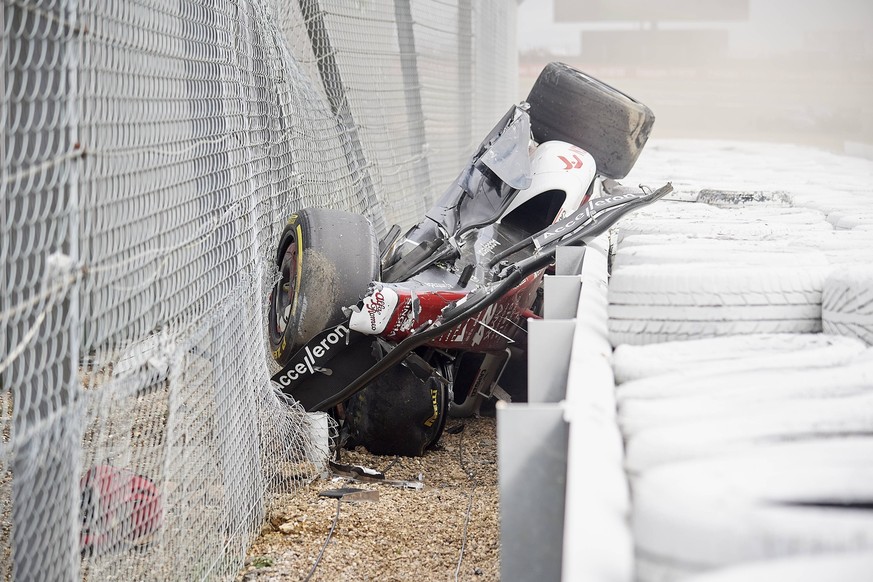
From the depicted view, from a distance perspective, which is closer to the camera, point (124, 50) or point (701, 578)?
point (701, 578)

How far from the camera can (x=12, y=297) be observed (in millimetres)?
1930

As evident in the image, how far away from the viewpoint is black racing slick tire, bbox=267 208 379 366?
13.5 ft

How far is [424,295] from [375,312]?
0.78 feet

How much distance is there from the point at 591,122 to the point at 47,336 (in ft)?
15.8

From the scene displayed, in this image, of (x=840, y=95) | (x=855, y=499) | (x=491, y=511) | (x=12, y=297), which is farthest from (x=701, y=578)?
(x=840, y=95)

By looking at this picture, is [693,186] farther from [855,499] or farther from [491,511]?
[855,499]

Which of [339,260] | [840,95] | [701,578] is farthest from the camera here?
[840,95]

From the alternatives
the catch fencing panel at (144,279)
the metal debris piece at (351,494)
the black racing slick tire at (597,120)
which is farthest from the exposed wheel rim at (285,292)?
the black racing slick tire at (597,120)

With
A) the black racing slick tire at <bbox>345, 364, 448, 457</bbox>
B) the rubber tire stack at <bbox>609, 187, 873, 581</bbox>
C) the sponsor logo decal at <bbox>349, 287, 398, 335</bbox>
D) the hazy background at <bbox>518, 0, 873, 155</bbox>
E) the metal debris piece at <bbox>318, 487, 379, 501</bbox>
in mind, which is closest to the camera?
the rubber tire stack at <bbox>609, 187, 873, 581</bbox>

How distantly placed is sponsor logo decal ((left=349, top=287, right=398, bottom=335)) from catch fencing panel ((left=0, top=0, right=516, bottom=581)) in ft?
1.44

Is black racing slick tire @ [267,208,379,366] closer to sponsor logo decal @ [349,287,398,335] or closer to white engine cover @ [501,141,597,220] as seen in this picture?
sponsor logo decal @ [349,287,398,335]

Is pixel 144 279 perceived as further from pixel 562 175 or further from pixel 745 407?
pixel 562 175

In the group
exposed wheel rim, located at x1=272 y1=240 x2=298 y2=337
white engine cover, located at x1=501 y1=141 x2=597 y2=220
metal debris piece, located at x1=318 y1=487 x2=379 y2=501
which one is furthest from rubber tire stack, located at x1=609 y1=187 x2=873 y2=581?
white engine cover, located at x1=501 y1=141 x2=597 y2=220

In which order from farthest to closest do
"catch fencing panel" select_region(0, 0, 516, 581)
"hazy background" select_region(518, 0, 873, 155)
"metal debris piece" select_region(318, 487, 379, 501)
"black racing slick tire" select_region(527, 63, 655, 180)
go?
1. "hazy background" select_region(518, 0, 873, 155)
2. "black racing slick tire" select_region(527, 63, 655, 180)
3. "metal debris piece" select_region(318, 487, 379, 501)
4. "catch fencing panel" select_region(0, 0, 516, 581)
